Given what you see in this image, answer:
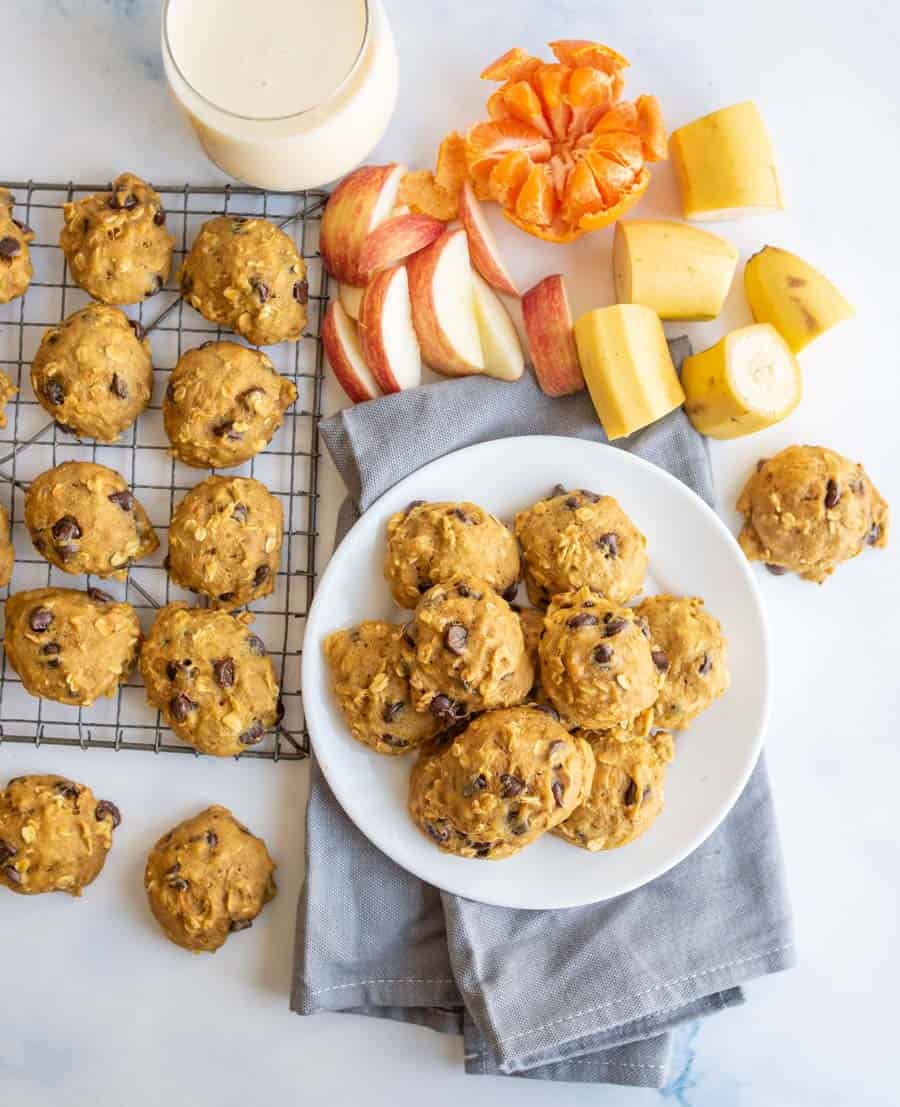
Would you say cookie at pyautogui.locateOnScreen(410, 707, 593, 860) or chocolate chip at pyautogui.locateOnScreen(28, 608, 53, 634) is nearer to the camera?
cookie at pyautogui.locateOnScreen(410, 707, 593, 860)

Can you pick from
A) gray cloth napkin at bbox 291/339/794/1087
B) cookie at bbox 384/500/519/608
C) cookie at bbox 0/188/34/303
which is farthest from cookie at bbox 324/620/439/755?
cookie at bbox 0/188/34/303

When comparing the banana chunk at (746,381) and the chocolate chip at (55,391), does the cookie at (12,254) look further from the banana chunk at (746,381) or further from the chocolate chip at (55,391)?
the banana chunk at (746,381)

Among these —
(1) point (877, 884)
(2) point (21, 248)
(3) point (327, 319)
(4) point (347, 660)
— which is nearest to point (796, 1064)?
(1) point (877, 884)

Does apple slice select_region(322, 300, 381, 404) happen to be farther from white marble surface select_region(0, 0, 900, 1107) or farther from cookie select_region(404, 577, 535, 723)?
cookie select_region(404, 577, 535, 723)

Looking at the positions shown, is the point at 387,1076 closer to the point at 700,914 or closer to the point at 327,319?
the point at 700,914

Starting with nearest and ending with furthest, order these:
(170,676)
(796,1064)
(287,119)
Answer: (287,119)
(170,676)
(796,1064)

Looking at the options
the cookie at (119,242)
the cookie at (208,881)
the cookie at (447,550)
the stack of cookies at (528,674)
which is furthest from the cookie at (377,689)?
the cookie at (119,242)
